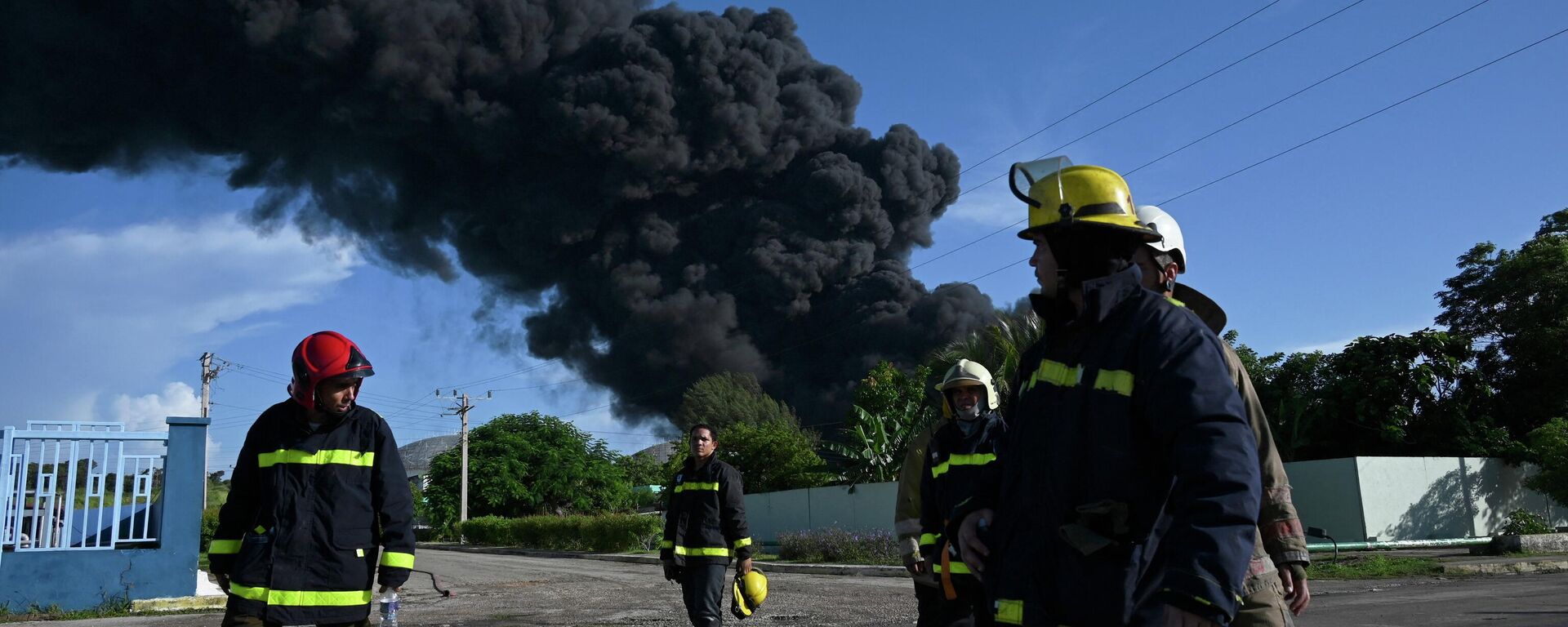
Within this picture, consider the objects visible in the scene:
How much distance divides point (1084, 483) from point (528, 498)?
4567 cm

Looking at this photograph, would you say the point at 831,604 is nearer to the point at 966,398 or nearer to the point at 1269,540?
the point at 966,398

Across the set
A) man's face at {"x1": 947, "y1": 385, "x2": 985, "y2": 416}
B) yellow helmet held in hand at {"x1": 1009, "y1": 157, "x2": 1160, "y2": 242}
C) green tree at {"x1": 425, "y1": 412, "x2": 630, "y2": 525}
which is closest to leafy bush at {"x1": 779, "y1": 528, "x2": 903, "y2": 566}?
man's face at {"x1": 947, "y1": 385, "x2": 985, "y2": 416}

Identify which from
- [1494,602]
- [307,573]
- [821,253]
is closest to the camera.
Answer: [307,573]

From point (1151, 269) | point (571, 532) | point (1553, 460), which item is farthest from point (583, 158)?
point (1151, 269)

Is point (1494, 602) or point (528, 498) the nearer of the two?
point (1494, 602)

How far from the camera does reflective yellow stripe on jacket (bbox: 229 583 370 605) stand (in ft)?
11.8

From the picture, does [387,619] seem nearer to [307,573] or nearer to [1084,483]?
[307,573]

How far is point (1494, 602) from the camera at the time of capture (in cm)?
936

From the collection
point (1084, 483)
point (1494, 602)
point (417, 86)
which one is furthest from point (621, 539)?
point (417, 86)

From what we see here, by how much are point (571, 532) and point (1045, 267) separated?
110 ft

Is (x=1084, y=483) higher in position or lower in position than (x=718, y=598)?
higher

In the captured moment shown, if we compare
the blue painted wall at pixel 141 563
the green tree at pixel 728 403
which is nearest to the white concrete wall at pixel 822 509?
the blue painted wall at pixel 141 563

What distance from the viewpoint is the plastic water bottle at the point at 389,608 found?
3760 millimetres

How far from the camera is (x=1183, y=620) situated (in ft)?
6.06
